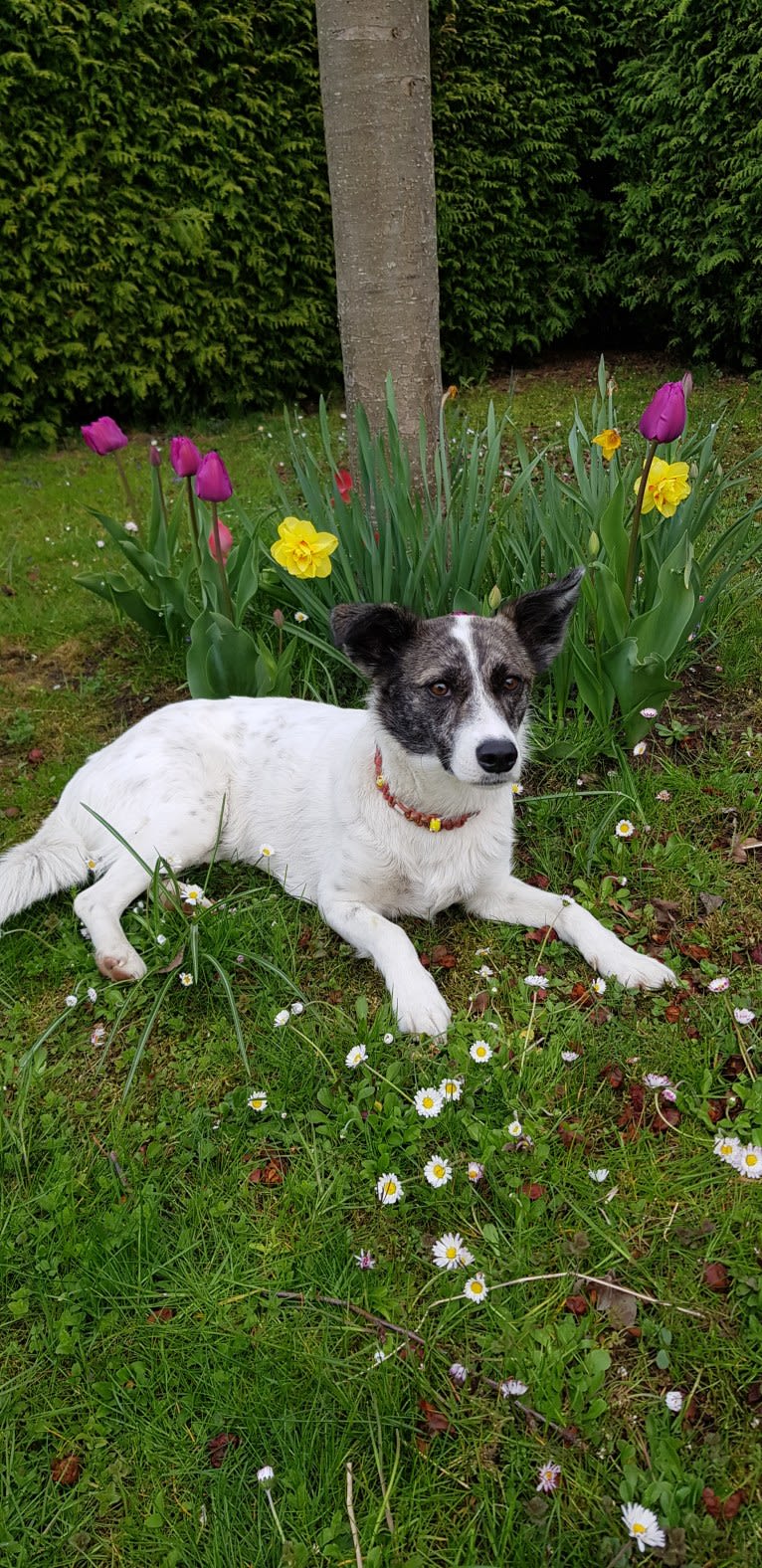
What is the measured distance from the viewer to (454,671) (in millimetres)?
2672

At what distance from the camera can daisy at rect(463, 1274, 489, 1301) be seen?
192 cm

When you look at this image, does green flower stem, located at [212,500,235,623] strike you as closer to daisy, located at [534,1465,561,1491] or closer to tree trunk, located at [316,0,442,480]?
tree trunk, located at [316,0,442,480]

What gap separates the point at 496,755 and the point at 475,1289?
1.22 metres

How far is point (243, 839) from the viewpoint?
3377 millimetres

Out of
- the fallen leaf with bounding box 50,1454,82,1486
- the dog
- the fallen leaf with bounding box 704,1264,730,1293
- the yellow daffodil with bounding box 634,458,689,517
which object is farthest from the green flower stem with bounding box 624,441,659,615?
the fallen leaf with bounding box 50,1454,82,1486

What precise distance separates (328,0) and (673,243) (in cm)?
622

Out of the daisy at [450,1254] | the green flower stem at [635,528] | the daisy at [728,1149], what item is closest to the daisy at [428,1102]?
the daisy at [450,1254]

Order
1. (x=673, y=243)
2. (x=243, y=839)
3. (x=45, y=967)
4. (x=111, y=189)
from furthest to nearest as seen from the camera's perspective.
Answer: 1. (x=673, y=243)
2. (x=111, y=189)
3. (x=243, y=839)
4. (x=45, y=967)

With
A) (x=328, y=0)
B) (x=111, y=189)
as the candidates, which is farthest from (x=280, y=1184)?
(x=111, y=189)

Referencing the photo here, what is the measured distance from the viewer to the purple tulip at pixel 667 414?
297cm

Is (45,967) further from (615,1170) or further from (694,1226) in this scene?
(694,1226)

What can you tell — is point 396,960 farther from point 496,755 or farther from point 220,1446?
point 220,1446

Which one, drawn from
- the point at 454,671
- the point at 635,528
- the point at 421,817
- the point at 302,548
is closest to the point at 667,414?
the point at 635,528

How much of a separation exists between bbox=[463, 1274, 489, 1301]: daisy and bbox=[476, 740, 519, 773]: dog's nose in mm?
1178
